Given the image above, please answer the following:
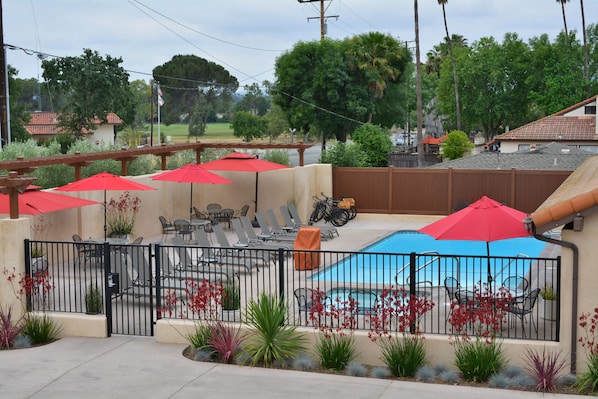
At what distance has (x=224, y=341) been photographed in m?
12.0

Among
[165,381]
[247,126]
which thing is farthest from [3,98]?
[247,126]

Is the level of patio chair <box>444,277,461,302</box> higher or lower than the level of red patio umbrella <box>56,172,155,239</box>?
lower

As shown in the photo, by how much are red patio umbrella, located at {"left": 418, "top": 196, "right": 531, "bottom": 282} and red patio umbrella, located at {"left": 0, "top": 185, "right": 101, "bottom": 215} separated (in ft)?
25.2

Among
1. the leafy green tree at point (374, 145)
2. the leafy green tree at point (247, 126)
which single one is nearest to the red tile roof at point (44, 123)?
the leafy green tree at point (247, 126)

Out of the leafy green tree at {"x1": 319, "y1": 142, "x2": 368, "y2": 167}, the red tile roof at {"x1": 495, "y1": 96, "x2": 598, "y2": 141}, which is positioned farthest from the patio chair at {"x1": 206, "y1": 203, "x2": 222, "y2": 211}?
the red tile roof at {"x1": 495, "y1": 96, "x2": 598, "y2": 141}

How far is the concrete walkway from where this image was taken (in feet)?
34.3

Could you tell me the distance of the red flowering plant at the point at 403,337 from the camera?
11.4m

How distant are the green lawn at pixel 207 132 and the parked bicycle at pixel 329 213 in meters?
72.2

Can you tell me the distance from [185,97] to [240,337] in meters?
85.6

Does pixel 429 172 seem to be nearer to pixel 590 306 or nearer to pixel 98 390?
pixel 590 306

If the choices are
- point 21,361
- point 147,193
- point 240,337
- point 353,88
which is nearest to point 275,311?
point 240,337

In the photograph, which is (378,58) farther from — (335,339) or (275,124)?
(335,339)

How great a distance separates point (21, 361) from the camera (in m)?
12.0

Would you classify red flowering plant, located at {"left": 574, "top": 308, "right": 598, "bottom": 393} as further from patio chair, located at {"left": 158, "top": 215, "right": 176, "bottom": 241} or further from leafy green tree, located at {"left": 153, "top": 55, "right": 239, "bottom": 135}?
leafy green tree, located at {"left": 153, "top": 55, "right": 239, "bottom": 135}
